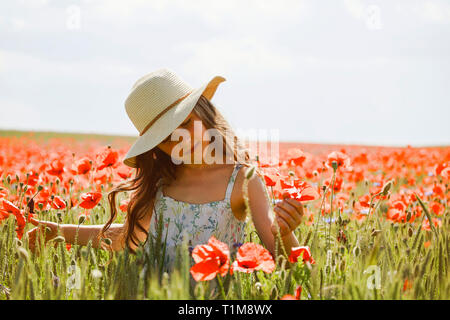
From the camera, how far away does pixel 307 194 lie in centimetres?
135

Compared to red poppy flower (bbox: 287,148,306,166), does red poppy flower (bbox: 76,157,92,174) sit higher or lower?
lower

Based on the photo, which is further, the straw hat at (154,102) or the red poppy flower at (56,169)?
the red poppy flower at (56,169)

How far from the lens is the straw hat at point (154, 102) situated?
159 cm

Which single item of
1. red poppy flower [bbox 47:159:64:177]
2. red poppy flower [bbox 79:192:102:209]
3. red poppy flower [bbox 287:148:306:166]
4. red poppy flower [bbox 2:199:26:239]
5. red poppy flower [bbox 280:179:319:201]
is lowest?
red poppy flower [bbox 2:199:26:239]

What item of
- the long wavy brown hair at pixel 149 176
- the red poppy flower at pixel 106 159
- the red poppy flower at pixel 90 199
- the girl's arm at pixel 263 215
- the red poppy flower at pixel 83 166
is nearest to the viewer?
the girl's arm at pixel 263 215

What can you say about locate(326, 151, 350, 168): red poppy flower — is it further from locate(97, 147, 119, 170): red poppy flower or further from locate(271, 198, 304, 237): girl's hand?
locate(97, 147, 119, 170): red poppy flower

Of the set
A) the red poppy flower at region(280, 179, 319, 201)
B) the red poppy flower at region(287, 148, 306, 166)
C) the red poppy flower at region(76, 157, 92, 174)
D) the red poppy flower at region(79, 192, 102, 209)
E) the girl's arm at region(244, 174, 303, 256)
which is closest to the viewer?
the red poppy flower at region(280, 179, 319, 201)

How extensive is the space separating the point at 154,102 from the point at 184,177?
0.31 m

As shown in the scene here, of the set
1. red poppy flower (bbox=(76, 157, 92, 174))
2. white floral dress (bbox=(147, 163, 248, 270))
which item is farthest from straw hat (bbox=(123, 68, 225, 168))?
red poppy flower (bbox=(76, 157, 92, 174))

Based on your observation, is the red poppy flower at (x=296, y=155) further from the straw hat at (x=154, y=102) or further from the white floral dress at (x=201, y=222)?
the straw hat at (x=154, y=102)

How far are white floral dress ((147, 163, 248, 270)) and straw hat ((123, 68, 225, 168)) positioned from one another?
→ 0.26 m

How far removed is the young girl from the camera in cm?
158

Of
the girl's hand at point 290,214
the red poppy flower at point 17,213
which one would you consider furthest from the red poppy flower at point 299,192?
the red poppy flower at point 17,213
